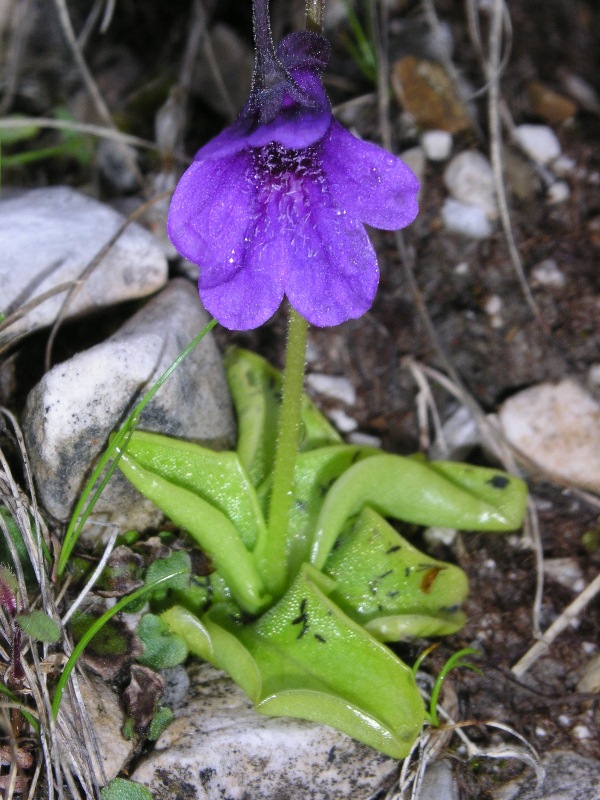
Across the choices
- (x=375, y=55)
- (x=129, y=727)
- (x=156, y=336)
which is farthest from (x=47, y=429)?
(x=375, y=55)

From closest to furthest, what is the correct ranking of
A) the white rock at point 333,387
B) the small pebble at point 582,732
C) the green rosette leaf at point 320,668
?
1. the green rosette leaf at point 320,668
2. the small pebble at point 582,732
3. the white rock at point 333,387

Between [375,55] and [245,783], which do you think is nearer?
[245,783]

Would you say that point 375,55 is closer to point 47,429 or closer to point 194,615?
point 47,429

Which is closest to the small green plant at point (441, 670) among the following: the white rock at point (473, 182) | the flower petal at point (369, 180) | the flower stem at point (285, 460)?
the flower stem at point (285, 460)

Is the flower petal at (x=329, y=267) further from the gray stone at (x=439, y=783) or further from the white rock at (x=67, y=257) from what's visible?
the gray stone at (x=439, y=783)

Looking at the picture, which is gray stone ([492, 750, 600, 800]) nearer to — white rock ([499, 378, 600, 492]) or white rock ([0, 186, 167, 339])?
white rock ([499, 378, 600, 492])

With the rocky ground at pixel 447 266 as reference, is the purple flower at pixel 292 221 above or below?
above

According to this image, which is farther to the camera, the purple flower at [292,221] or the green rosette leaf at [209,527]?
the green rosette leaf at [209,527]
